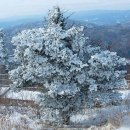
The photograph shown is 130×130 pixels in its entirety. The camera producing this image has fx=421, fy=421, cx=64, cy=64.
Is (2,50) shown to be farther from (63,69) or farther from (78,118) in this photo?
(63,69)

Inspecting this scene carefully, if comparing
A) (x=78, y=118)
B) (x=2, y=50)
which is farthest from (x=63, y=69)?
(x=2, y=50)

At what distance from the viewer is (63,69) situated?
9.90 m

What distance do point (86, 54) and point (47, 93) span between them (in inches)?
53.0

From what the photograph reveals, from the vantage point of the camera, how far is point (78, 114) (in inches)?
424

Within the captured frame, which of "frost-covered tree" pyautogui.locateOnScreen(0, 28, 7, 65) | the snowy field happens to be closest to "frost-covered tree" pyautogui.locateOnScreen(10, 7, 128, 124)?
the snowy field

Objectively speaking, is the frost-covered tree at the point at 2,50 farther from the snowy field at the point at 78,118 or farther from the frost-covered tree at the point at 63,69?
the frost-covered tree at the point at 63,69

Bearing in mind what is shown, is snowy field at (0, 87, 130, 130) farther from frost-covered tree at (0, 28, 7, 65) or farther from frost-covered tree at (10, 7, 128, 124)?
frost-covered tree at (0, 28, 7, 65)

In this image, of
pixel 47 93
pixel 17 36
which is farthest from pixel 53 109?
pixel 17 36

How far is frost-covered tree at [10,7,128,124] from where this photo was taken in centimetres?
977

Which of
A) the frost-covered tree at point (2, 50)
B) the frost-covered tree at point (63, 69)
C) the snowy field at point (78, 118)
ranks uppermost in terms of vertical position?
the frost-covered tree at point (63, 69)

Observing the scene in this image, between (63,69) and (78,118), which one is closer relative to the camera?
(63,69)

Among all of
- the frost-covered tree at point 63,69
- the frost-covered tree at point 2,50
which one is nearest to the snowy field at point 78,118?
the frost-covered tree at point 63,69

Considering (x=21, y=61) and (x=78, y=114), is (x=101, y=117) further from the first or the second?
(x=21, y=61)

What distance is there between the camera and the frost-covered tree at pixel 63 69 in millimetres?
9766
